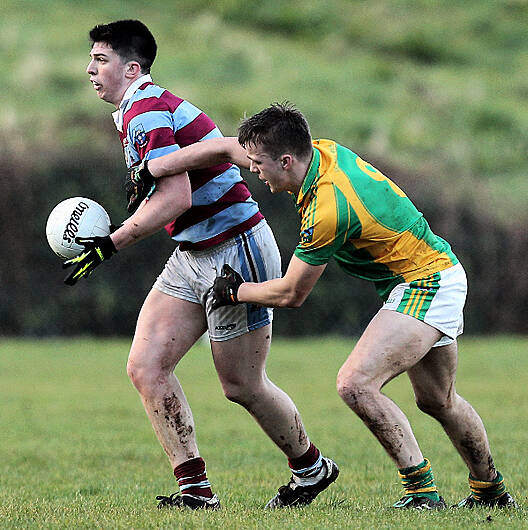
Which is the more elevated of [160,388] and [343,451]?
[160,388]

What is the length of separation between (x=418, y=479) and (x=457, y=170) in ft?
56.2

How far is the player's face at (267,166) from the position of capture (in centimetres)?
532

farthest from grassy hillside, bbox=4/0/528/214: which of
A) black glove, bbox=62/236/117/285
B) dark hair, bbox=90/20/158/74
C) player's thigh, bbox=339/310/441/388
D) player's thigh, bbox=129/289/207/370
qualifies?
player's thigh, bbox=339/310/441/388

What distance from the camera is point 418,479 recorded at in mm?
5645

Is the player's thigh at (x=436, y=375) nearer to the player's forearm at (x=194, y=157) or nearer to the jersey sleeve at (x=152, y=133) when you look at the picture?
the player's forearm at (x=194, y=157)

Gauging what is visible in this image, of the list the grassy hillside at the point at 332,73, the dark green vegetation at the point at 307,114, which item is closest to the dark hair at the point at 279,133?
the dark green vegetation at the point at 307,114

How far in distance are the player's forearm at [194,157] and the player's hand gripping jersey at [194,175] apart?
0.31ft

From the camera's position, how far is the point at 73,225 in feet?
19.5

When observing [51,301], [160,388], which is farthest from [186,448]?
[51,301]

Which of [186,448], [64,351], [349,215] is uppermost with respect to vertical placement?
[349,215]

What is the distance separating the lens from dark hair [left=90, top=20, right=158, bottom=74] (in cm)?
598

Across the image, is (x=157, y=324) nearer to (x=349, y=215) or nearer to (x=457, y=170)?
(x=349, y=215)

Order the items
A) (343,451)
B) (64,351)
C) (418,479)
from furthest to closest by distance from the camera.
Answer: (64,351) → (343,451) → (418,479)

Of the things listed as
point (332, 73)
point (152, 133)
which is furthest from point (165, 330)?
point (332, 73)
